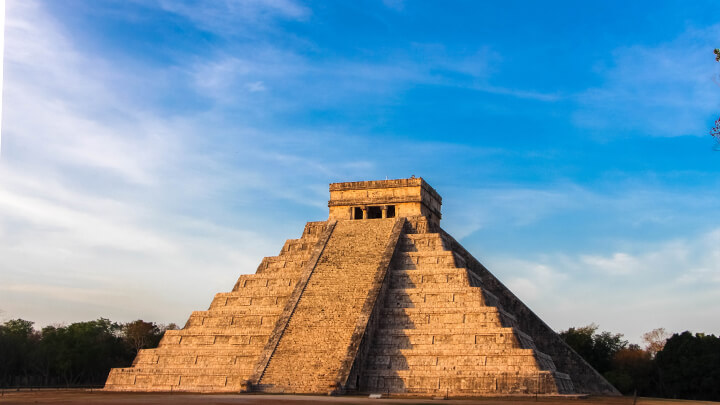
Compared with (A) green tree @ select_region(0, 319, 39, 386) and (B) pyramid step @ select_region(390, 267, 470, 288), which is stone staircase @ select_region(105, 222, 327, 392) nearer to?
(B) pyramid step @ select_region(390, 267, 470, 288)

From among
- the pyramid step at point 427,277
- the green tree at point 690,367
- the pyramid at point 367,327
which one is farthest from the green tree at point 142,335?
the green tree at point 690,367

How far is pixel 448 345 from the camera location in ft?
83.4

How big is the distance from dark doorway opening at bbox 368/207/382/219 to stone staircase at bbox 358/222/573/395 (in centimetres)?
618

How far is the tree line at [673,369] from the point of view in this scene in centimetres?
3594

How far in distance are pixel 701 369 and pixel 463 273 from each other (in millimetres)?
16360

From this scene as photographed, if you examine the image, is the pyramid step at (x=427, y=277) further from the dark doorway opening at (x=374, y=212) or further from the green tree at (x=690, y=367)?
the green tree at (x=690, y=367)

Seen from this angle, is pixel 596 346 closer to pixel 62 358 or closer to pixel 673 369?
pixel 673 369

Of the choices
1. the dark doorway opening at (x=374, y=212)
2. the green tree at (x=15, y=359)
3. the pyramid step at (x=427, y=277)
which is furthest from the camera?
the green tree at (x=15, y=359)

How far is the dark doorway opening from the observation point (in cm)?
3534

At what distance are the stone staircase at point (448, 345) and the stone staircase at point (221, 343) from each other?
4.67 meters

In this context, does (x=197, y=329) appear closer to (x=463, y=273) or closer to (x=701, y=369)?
(x=463, y=273)

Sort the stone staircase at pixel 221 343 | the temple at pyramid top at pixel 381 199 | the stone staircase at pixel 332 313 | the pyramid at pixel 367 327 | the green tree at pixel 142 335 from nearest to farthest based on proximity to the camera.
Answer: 1. the pyramid at pixel 367 327
2. the stone staircase at pixel 332 313
3. the stone staircase at pixel 221 343
4. the temple at pyramid top at pixel 381 199
5. the green tree at pixel 142 335

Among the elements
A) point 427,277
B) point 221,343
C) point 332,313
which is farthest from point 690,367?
point 221,343

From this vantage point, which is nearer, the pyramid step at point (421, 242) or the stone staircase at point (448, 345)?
the stone staircase at point (448, 345)
